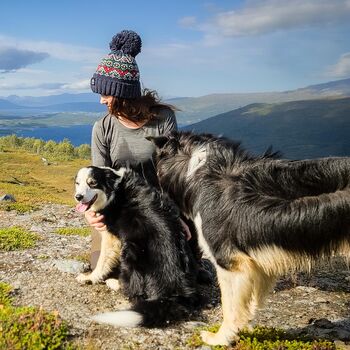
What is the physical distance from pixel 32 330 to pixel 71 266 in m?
2.68

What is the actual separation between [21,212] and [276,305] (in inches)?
431

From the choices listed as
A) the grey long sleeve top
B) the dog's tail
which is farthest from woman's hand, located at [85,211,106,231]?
the dog's tail

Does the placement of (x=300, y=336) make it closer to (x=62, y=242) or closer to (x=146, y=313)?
(x=146, y=313)

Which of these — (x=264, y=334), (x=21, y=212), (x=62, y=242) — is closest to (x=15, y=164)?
(x=21, y=212)

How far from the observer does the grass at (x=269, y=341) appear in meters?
4.89

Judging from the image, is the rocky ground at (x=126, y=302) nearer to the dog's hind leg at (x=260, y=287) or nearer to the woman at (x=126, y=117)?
the dog's hind leg at (x=260, y=287)

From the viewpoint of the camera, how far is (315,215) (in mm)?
4031

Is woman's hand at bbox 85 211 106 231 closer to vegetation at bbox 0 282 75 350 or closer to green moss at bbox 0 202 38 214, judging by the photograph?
vegetation at bbox 0 282 75 350

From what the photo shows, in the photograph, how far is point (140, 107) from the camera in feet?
21.4

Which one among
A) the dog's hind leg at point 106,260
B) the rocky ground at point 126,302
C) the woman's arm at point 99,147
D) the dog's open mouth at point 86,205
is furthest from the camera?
the woman's arm at point 99,147

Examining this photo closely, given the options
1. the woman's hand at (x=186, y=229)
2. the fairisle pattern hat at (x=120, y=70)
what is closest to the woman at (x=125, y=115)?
the fairisle pattern hat at (x=120, y=70)

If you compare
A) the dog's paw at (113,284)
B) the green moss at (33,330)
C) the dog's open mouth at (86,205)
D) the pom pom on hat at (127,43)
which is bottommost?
the dog's paw at (113,284)

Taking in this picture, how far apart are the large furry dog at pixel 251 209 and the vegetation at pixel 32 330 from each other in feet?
5.50

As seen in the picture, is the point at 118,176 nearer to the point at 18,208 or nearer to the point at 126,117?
the point at 126,117
